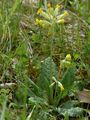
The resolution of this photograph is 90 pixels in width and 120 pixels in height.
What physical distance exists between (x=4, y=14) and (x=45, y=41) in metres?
0.35

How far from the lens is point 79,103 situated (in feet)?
7.69

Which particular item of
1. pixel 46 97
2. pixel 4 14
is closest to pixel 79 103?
pixel 46 97

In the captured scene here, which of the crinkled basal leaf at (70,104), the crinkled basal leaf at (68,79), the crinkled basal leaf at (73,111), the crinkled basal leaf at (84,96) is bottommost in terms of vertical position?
the crinkled basal leaf at (73,111)

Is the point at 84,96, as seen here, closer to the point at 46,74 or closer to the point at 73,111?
the point at 73,111

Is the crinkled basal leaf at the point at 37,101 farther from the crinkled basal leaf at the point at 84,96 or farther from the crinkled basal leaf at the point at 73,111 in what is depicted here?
the crinkled basal leaf at the point at 84,96

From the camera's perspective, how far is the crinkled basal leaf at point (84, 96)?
7.64 ft

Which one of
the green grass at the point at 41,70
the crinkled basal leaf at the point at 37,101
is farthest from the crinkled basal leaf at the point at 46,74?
the crinkled basal leaf at the point at 37,101

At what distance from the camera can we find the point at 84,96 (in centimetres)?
234

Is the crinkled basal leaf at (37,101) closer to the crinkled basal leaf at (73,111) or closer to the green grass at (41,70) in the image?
the green grass at (41,70)

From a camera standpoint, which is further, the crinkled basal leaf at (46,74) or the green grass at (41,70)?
the crinkled basal leaf at (46,74)

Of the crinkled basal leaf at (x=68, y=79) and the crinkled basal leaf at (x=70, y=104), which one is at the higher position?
the crinkled basal leaf at (x=68, y=79)

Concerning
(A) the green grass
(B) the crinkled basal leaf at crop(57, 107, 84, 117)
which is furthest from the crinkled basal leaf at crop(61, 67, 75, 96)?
(B) the crinkled basal leaf at crop(57, 107, 84, 117)

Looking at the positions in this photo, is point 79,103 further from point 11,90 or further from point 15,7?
point 15,7

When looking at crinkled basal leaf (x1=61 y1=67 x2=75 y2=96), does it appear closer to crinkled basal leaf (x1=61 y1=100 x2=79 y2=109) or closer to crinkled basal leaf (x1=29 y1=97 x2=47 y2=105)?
crinkled basal leaf (x1=61 y1=100 x2=79 y2=109)
